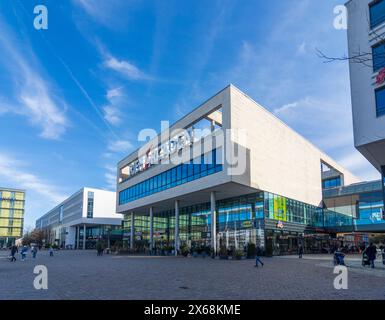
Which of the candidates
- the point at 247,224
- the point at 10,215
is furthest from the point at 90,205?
the point at 247,224

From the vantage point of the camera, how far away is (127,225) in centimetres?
6322

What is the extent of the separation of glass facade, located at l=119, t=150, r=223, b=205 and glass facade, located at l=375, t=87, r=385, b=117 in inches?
578

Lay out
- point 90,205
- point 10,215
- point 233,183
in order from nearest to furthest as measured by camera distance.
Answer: point 233,183 < point 90,205 < point 10,215

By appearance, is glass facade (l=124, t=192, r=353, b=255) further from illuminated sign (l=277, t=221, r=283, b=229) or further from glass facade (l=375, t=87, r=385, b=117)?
glass facade (l=375, t=87, r=385, b=117)

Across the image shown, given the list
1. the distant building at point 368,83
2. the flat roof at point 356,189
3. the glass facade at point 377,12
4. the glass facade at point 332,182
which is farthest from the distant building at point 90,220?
the glass facade at point 377,12

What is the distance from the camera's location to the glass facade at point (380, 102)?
2414 centimetres

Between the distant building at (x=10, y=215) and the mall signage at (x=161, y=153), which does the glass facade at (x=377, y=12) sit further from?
the distant building at (x=10, y=215)

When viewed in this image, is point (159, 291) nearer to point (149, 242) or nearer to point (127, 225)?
point (149, 242)

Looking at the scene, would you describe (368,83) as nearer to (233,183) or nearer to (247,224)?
(233,183)

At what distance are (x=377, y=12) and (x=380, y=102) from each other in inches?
251

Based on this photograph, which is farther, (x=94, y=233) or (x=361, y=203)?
(x=94, y=233)

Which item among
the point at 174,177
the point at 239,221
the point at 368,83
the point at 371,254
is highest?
the point at 368,83

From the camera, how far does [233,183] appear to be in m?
34.2
